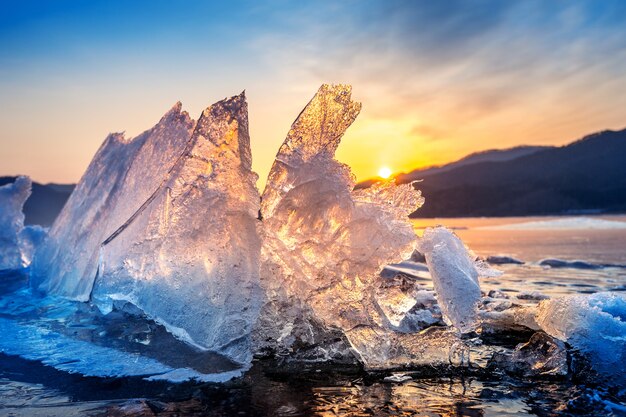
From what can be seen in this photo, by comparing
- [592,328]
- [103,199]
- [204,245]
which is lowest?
[592,328]

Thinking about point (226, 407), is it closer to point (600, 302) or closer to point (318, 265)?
point (318, 265)

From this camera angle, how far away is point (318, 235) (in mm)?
3428

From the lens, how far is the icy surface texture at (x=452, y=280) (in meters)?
3.08

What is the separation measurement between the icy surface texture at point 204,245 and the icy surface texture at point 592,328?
200 centimetres

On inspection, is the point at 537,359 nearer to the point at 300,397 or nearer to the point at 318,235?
the point at 300,397

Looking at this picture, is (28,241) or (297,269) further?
(28,241)

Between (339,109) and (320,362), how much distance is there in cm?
180

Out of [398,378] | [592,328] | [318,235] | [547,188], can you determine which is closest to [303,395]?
[398,378]

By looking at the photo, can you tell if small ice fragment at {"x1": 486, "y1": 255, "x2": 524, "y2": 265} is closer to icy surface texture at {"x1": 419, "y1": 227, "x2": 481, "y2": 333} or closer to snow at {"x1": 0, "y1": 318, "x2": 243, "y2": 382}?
icy surface texture at {"x1": 419, "y1": 227, "x2": 481, "y2": 333}

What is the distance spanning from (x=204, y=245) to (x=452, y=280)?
69.1 inches

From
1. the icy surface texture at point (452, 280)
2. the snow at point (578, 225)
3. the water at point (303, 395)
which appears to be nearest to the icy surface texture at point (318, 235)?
the icy surface texture at point (452, 280)

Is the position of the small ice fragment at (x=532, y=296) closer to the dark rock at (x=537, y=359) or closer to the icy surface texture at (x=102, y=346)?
the dark rock at (x=537, y=359)

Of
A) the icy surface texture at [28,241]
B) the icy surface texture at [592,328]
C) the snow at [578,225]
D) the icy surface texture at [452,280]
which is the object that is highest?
the icy surface texture at [28,241]

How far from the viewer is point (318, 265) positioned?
3375 mm
